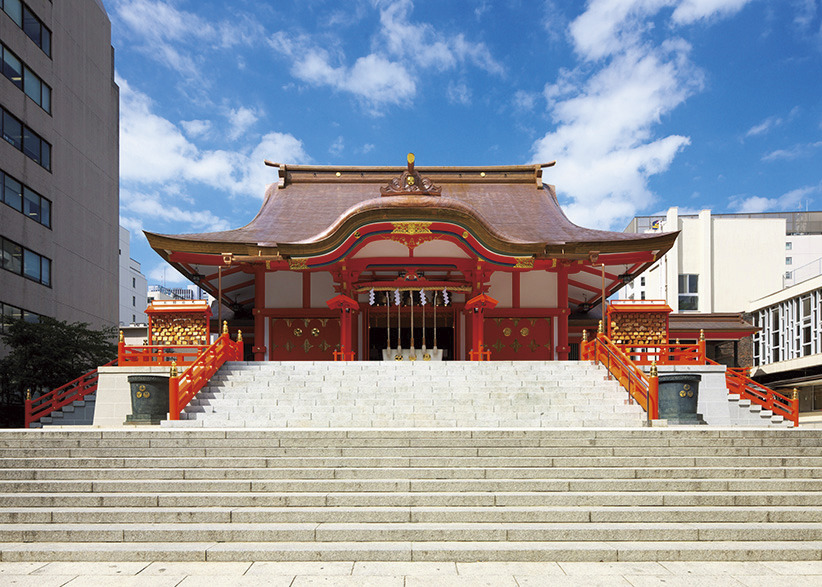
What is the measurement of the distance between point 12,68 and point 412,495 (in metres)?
25.2

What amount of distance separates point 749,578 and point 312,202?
61.0ft

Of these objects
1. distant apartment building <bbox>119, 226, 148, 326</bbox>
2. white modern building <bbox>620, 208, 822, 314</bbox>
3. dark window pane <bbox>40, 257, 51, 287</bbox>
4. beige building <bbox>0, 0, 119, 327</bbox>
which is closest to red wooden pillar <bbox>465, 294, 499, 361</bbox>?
beige building <bbox>0, 0, 119, 327</bbox>

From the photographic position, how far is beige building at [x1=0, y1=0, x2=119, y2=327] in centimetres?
2288

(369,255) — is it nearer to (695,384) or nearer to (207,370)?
(207,370)

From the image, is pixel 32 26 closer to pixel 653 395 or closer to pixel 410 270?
pixel 410 270

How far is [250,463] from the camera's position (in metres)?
7.71

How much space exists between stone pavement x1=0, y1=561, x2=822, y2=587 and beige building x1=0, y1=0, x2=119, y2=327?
67.3ft

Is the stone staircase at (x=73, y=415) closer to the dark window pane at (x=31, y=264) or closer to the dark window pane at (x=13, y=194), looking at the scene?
the dark window pane at (x=31, y=264)

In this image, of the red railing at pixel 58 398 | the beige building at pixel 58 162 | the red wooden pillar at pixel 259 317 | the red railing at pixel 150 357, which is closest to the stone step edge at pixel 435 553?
the red railing at pixel 150 357

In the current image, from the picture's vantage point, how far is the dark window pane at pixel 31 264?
23.4m

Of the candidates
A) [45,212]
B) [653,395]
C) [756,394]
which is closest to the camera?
[653,395]

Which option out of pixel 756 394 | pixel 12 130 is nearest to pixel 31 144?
pixel 12 130

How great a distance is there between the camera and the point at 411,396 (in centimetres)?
1181

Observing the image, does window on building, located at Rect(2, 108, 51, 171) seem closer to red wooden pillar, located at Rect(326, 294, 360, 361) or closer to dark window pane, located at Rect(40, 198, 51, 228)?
dark window pane, located at Rect(40, 198, 51, 228)
